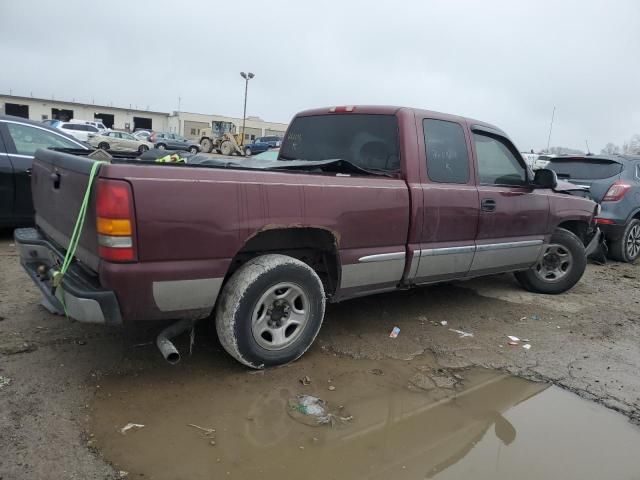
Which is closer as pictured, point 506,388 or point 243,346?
point 243,346

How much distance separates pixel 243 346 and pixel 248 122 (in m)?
75.6

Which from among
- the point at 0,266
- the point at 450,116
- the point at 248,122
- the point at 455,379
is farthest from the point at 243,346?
the point at 248,122

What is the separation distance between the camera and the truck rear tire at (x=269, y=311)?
3.13 meters

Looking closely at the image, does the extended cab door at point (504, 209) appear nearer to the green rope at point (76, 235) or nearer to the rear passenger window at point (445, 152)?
the rear passenger window at point (445, 152)

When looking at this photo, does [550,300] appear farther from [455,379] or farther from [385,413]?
[385,413]

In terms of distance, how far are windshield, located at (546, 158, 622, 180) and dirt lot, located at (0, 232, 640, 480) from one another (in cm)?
350

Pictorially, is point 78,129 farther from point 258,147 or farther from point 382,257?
point 382,257

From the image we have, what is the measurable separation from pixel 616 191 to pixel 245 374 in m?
6.90

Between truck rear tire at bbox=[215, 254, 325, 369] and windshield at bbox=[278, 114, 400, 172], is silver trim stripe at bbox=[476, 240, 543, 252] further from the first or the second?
truck rear tire at bbox=[215, 254, 325, 369]

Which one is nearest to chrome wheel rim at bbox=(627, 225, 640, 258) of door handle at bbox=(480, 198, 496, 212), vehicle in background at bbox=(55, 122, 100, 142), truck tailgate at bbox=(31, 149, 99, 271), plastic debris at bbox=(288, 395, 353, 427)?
door handle at bbox=(480, 198, 496, 212)

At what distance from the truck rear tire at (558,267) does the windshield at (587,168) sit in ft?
9.75

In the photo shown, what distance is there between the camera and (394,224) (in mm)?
3791

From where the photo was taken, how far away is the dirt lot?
253 centimetres

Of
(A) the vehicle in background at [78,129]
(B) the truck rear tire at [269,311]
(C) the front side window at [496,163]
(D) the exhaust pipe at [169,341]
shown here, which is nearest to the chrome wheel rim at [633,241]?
(C) the front side window at [496,163]
